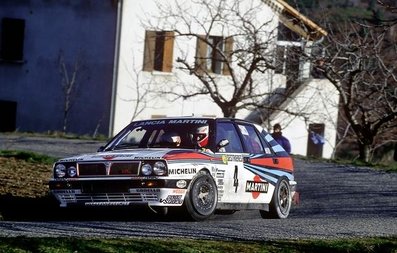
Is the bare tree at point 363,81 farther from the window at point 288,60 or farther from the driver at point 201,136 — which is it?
the driver at point 201,136

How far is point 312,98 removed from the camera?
38.7 meters

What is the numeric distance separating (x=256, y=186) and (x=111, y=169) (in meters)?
2.57

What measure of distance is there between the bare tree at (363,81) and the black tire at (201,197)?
12.6 meters

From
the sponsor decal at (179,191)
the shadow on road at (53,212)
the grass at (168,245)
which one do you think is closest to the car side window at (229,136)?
the shadow on road at (53,212)

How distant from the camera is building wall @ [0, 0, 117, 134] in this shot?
39.7 meters

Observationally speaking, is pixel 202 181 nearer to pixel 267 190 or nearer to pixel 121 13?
pixel 267 190

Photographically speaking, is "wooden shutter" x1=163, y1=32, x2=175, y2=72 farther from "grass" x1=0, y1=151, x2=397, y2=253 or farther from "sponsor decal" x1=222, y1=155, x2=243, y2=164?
"grass" x1=0, y1=151, x2=397, y2=253

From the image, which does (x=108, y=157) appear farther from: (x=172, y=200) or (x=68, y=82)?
(x=68, y=82)

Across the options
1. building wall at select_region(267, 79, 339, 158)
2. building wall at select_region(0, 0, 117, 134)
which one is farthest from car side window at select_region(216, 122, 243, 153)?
building wall at select_region(0, 0, 117, 134)

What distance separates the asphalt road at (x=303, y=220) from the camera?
13.4 meters

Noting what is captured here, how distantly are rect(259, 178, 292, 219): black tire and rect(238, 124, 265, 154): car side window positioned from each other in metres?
0.61

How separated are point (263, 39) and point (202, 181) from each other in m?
18.0

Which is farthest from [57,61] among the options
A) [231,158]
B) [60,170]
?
[60,170]

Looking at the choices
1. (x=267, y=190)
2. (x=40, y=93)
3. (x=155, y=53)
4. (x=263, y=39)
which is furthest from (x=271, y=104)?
(x=267, y=190)
